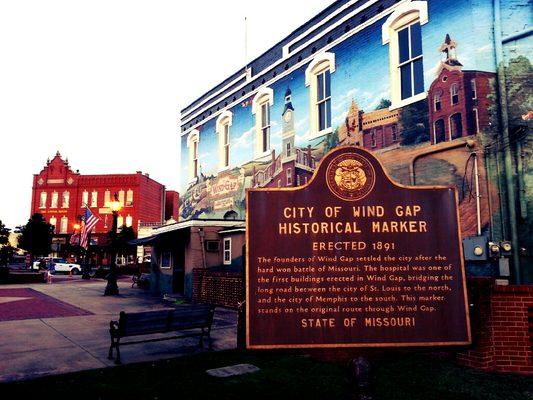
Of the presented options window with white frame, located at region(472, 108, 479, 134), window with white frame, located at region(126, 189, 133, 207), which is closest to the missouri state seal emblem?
window with white frame, located at region(472, 108, 479, 134)

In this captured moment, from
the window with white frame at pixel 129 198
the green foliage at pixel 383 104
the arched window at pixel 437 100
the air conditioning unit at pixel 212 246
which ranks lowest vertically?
the air conditioning unit at pixel 212 246

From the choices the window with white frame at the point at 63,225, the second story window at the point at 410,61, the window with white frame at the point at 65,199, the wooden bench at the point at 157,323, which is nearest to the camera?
the wooden bench at the point at 157,323

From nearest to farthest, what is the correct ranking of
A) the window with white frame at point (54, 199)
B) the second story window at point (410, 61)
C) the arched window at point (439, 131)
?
1. the arched window at point (439, 131)
2. the second story window at point (410, 61)
3. the window with white frame at point (54, 199)

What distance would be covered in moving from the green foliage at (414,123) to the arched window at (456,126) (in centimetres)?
72

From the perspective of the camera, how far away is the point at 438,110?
11562mm

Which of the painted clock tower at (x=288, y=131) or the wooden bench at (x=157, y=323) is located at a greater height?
the painted clock tower at (x=288, y=131)

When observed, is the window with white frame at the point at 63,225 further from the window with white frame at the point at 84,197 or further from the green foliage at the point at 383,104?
the green foliage at the point at 383,104

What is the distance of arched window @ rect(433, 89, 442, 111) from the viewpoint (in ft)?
37.9

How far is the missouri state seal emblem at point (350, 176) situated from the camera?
3734mm

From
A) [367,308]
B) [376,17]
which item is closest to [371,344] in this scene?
[367,308]

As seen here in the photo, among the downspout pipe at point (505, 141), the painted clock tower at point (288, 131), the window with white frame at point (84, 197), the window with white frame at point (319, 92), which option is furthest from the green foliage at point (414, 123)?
the window with white frame at point (84, 197)

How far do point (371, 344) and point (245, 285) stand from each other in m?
1.17

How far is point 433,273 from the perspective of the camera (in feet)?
11.8

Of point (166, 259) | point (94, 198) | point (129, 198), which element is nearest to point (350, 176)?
point (166, 259)
